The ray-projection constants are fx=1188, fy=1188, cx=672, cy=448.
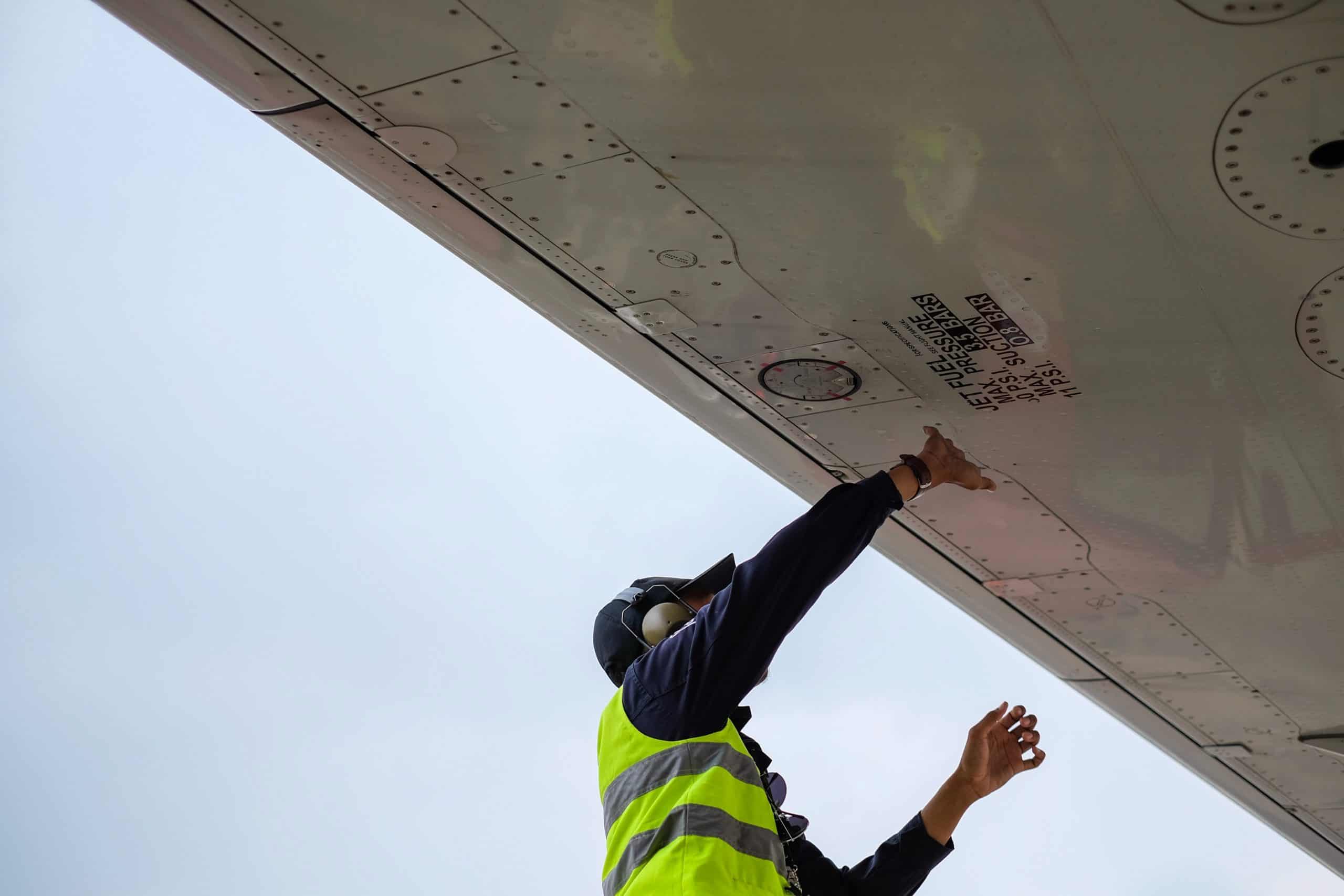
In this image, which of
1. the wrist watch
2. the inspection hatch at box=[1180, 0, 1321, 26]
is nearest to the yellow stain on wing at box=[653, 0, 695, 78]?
the inspection hatch at box=[1180, 0, 1321, 26]

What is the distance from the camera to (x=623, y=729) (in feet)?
9.64

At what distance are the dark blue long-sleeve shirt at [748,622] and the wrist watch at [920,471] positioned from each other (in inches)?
7.8

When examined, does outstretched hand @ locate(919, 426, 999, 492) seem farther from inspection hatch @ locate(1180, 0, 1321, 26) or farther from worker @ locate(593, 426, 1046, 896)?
inspection hatch @ locate(1180, 0, 1321, 26)

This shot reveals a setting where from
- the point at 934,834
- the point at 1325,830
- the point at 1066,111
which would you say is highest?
the point at 1066,111

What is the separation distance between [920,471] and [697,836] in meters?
1.22

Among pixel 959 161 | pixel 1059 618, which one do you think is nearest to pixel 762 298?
pixel 959 161

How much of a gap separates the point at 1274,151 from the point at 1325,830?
220 inches

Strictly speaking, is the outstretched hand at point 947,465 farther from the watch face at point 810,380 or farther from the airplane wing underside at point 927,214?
the watch face at point 810,380

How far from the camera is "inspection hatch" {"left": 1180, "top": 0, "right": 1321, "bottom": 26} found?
6.69ft

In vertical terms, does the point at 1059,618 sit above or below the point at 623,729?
above

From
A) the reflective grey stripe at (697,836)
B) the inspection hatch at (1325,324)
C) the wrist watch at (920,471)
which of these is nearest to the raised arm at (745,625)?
the reflective grey stripe at (697,836)

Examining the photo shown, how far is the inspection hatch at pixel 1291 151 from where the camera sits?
86.0 inches

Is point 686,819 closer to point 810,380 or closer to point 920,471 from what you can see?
point 920,471

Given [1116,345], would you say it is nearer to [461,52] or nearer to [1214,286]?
[1214,286]
